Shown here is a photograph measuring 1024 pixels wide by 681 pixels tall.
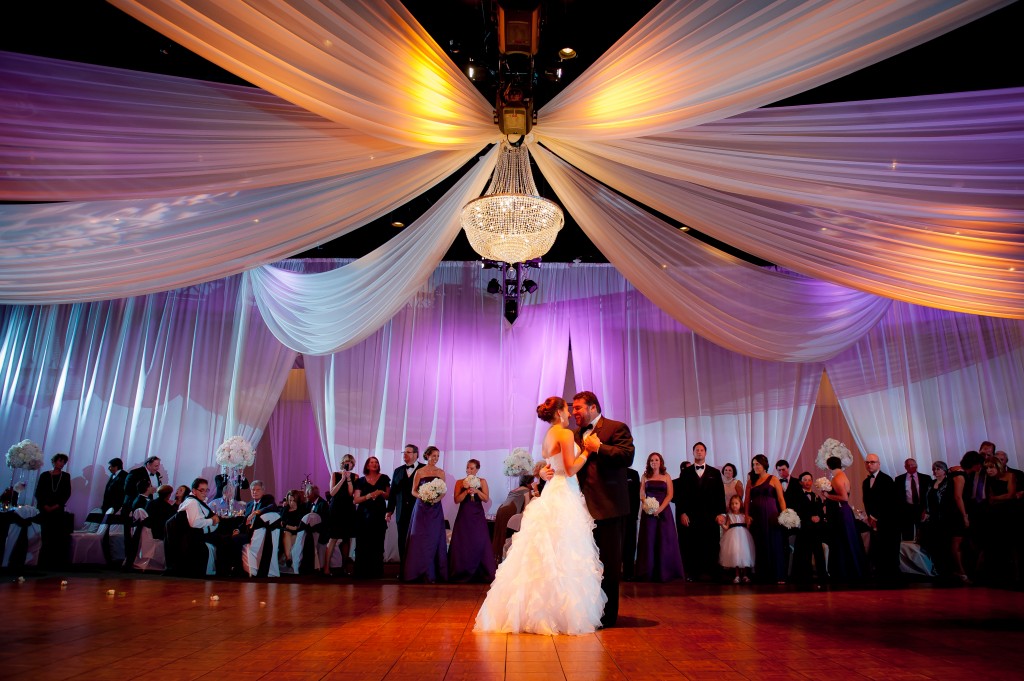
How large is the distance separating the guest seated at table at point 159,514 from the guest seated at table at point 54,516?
1.10 m

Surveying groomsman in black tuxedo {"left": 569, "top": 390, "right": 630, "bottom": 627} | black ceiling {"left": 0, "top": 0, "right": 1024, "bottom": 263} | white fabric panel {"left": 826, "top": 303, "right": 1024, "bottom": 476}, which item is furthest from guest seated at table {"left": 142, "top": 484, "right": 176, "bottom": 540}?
white fabric panel {"left": 826, "top": 303, "right": 1024, "bottom": 476}

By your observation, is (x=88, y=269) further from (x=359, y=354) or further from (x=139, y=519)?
(x=359, y=354)

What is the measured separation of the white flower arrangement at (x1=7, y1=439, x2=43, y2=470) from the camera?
850cm

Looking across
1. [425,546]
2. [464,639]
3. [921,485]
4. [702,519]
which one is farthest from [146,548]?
[921,485]

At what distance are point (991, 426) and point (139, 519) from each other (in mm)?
11172

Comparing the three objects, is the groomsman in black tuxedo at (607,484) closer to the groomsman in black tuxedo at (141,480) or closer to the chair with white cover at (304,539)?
the chair with white cover at (304,539)

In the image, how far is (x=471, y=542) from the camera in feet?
25.4

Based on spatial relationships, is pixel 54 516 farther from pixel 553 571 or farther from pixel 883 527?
pixel 883 527

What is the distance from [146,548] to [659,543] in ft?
20.6

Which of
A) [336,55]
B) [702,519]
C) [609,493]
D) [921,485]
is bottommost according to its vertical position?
[702,519]

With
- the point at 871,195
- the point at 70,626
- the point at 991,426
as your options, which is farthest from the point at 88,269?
the point at 991,426

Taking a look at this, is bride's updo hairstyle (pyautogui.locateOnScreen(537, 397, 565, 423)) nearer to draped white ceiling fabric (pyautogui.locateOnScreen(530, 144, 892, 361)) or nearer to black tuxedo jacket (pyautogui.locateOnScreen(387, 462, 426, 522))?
draped white ceiling fabric (pyautogui.locateOnScreen(530, 144, 892, 361))

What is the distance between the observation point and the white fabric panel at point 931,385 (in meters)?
9.19

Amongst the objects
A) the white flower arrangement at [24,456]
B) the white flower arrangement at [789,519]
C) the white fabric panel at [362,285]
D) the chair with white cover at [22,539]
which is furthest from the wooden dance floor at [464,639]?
the white flower arrangement at [24,456]
